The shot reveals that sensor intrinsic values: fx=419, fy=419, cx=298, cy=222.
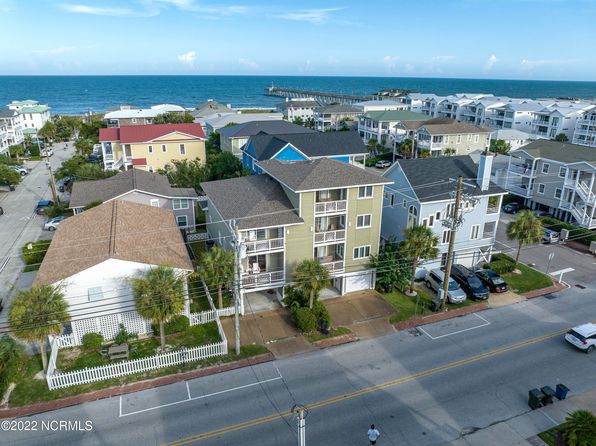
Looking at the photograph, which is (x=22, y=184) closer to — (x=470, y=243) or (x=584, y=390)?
(x=470, y=243)

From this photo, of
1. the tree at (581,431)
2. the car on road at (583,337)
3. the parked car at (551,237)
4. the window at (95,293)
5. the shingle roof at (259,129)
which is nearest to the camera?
the tree at (581,431)

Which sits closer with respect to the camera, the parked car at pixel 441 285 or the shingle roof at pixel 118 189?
the parked car at pixel 441 285

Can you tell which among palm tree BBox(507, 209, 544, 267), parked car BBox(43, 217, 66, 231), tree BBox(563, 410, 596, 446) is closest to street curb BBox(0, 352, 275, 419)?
tree BBox(563, 410, 596, 446)

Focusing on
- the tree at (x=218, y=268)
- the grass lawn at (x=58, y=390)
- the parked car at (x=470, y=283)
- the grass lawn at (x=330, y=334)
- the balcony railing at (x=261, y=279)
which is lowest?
the grass lawn at (x=330, y=334)

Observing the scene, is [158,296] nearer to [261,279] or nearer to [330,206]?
[261,279]

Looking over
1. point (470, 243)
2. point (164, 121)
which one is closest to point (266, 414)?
point (470, 243)

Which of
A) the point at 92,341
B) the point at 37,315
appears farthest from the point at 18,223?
the point at 37,315

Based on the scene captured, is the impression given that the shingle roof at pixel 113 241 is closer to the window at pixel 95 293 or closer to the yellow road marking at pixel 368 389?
the window at pixel 95 293

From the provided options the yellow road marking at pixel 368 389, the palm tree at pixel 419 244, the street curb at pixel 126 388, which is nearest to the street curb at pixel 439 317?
the palm tree at pixel 419 244
